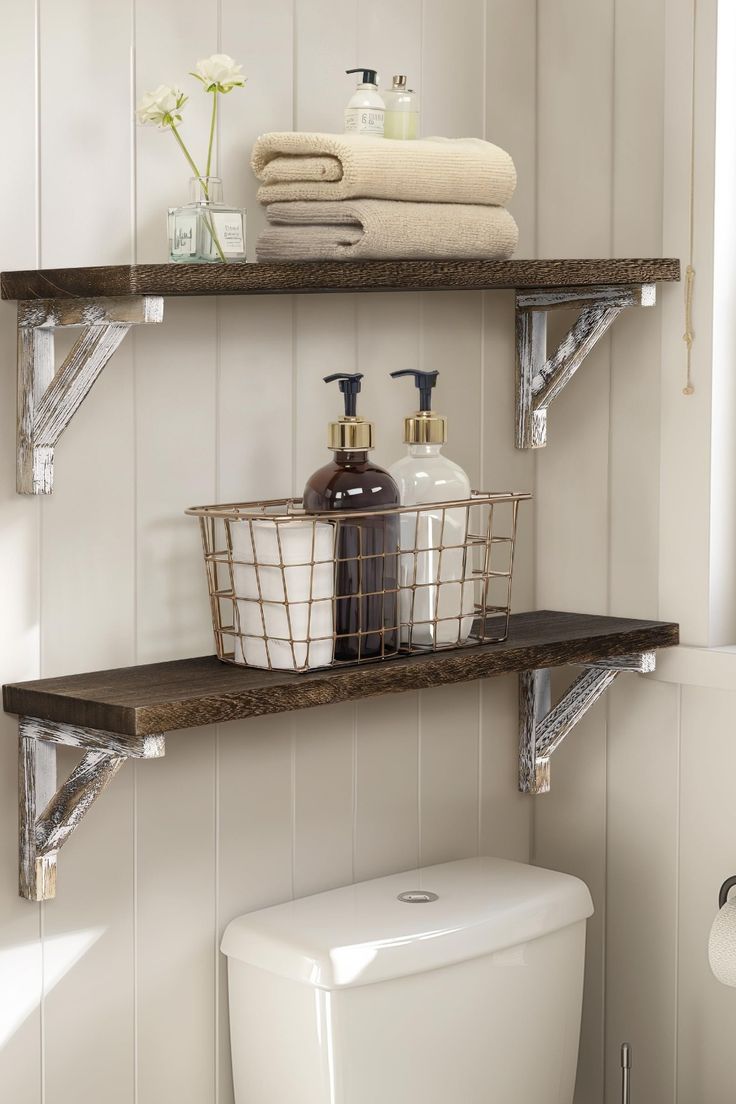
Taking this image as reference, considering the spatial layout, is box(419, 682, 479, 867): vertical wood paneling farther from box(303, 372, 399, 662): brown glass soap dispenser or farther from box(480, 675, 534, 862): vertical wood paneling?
box(303, 372, 399, 662): brown glass soap dispenser

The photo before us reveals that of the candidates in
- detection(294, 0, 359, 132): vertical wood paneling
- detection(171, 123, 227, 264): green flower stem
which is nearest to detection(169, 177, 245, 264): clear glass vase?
detection(171, 123, 227, 264): green flower stem

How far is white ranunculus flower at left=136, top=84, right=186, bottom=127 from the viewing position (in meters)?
1.11

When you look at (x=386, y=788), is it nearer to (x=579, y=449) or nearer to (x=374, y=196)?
(x=579, y=449)

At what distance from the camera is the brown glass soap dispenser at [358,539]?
121 centimetres

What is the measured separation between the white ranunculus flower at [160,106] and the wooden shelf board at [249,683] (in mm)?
469

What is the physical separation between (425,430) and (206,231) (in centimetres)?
29

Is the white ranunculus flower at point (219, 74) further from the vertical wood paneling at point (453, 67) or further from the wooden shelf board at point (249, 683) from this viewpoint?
the wooden shelf board at point (249, 683)

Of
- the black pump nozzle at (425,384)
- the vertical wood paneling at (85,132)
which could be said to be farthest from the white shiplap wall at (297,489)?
the black pump nozzle at (425,384)

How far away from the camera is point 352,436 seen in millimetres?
1224

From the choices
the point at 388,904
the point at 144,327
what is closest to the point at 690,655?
the point at 388,904

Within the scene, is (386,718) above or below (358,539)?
→ below

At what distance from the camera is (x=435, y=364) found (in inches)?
58.2

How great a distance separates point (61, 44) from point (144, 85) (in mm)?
86

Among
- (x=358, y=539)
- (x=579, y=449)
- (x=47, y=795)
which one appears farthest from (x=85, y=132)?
(x=579, y=449)
